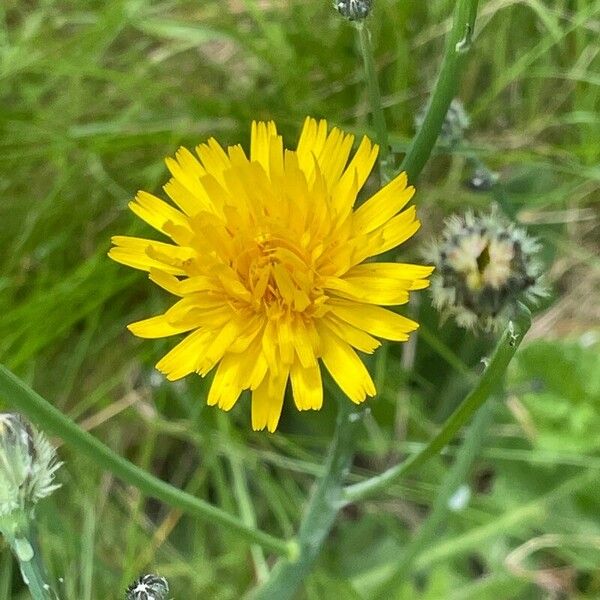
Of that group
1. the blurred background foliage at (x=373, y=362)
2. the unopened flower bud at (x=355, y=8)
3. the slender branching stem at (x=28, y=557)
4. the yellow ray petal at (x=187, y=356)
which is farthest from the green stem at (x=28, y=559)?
the blurred background foliage at (x=373, y=362)

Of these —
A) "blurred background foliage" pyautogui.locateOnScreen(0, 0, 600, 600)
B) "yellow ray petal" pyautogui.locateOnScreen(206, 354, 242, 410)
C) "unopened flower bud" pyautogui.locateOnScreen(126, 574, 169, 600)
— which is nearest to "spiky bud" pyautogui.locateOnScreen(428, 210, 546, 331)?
"yellow ray petal" pyautogui.locateOnScreen(206, 354, 242, 410)

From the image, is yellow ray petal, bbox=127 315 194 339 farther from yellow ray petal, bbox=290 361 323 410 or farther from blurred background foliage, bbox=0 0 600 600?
blurred background foliage, bbox=0 0 600 600

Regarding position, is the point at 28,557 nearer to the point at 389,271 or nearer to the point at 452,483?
the point at 389,271

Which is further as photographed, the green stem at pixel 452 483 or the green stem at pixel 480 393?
the green stem at pixel 452 483

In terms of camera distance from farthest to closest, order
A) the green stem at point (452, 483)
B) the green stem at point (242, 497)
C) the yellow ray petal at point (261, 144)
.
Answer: the green stem at point (242, 497) → the green stem at point (452, 483) → the yellow ray petal at point (261, 144)

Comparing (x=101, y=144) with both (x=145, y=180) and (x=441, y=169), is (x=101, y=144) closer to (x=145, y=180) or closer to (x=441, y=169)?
(x=145, y=180)

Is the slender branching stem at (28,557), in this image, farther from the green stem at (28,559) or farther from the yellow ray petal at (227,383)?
the yellow ray petal at (227,383)

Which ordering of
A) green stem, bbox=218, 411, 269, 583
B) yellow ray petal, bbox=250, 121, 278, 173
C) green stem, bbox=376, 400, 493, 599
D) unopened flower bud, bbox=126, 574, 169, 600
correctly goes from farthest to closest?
green stem, bbox=218, 411, 269, 583
green stem, bbox=376, 400, 493, 599
yellow ray petal, bbox=250, 121, 278, 173
unopened flower bud, bbox=126, 574, 169, 600
